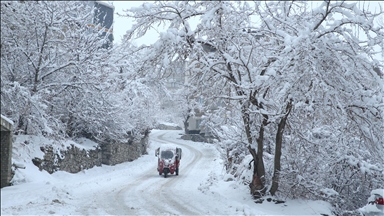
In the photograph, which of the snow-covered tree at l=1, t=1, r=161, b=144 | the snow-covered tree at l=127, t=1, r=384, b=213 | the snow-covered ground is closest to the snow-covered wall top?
the snow-covered ground

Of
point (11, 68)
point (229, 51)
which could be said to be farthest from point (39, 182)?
point (229, 51)

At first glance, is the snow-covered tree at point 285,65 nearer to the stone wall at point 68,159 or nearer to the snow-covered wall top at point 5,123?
the snow-covered wall top at point 5,123

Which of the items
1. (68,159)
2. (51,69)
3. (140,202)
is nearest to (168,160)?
(68,159)

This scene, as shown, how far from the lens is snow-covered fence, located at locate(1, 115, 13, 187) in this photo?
11.3m

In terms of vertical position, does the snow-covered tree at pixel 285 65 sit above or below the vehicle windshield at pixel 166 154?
above

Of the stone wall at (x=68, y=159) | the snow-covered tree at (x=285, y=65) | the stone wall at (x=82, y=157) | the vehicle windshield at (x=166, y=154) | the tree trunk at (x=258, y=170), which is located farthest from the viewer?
the vehicle windshield at (x=166, y=154)

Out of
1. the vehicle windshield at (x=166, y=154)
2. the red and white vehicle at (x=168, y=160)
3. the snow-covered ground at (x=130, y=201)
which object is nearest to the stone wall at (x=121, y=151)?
the red and white vehicle at (x=168, y=160)

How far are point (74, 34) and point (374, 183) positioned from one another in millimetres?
15323

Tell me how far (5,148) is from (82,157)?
1140cm

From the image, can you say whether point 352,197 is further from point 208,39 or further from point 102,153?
point 102,153

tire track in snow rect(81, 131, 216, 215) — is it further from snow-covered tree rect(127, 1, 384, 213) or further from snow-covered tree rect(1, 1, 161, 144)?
snow-covered tree rect(1, 1, 161, 144)

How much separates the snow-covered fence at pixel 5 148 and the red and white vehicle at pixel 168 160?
11.9 meters

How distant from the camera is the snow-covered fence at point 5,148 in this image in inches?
446

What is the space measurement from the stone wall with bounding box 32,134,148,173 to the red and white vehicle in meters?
4.28
